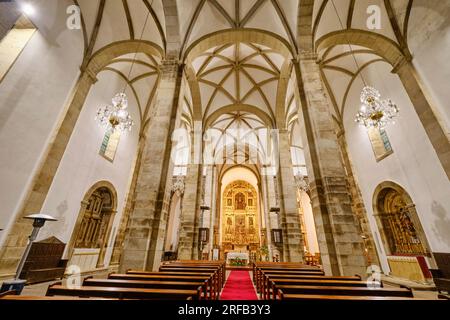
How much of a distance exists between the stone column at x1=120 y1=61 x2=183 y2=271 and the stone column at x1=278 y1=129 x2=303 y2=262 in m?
6.76

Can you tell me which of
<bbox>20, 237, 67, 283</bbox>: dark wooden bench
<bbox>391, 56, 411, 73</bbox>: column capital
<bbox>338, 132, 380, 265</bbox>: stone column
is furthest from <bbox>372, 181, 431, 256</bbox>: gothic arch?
<bbox>20, 237, 67, 283</bbox>: dark wooden bench

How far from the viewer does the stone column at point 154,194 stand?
506cm

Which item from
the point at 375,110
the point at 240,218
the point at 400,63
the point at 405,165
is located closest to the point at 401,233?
the point at 405,165

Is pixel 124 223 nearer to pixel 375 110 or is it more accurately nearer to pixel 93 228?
pixel 93 228

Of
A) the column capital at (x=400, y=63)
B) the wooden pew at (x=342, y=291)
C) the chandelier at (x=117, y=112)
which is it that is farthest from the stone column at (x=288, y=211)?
the chandelier at (x=117, y=112)

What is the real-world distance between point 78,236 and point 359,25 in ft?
48.9

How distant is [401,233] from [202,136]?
11242 millimetres

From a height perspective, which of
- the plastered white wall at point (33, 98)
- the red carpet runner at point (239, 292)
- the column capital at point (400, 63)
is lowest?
the red carpet runner at point (239, 292)

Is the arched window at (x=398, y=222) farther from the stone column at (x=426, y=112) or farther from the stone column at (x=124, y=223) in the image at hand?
the stone column at (x=124, y=223)

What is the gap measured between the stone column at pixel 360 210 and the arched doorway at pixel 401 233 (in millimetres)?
708

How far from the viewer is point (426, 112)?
21.0ft

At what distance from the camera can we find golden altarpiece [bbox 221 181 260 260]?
2381 cm

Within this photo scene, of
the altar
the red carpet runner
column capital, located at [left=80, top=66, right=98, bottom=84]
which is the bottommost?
the red carpet runner

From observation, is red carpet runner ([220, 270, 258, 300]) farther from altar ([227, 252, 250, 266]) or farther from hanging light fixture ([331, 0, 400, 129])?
hanging light fixture ([331, 0, 400, 129])
